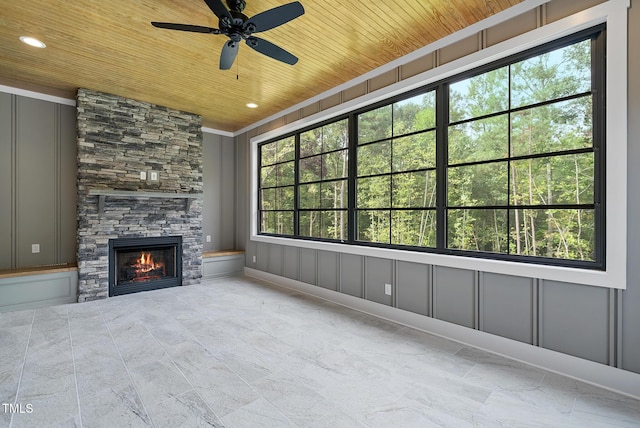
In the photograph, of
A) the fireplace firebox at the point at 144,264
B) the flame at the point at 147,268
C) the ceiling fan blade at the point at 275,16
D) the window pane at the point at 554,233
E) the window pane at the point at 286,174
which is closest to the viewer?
the ceiling fan blade at the point at 275,16

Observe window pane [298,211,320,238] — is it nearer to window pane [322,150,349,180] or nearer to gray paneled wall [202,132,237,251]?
window pane [322,150,349,180]

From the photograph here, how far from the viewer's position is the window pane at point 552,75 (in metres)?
2.33

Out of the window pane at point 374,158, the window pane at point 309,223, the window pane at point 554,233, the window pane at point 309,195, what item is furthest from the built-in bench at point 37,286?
the window pane at point 554,233

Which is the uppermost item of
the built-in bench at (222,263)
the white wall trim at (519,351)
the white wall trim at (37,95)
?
the white wall trim at (37,95)

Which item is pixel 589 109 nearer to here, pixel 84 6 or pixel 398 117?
pixel 398 117

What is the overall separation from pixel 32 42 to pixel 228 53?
7.08ft

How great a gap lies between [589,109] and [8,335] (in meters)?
5.50

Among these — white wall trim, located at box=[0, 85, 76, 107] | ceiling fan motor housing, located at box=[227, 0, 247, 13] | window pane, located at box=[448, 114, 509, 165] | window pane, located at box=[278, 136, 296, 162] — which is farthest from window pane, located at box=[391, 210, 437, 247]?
white wall trim, located at box=[0, 85, 76, 107]

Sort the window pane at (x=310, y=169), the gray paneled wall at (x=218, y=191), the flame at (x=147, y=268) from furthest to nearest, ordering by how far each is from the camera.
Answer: the gray paneled wall at (x=218, y=191), the flame at (x=147, y=268), the window pane at (x=310, y=169)

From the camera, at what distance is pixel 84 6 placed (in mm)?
2541

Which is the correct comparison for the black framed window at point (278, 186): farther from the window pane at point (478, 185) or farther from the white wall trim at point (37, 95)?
the white wall trim at point (37, 95)

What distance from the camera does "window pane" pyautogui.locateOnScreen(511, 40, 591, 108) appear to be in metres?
2.33

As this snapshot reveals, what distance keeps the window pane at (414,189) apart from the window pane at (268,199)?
2.64m

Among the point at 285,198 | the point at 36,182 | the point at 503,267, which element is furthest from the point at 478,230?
the point at 36,182
